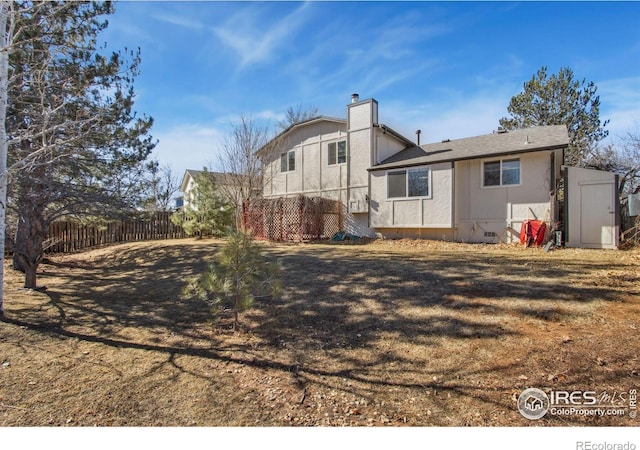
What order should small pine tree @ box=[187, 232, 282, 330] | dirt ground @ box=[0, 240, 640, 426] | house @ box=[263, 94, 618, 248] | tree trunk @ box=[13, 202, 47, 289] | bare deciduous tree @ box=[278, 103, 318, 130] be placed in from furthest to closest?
bare deciduous tree @ box=[278, 103, 318, 130] < house @ box=[263, 94, 618, 248] < tree trunk @ box=[13, 202, 47, 289] < small pine tree @ box=[187, 232, 282, 330] < dirt ground @ box=[0, 240, 640, 426]

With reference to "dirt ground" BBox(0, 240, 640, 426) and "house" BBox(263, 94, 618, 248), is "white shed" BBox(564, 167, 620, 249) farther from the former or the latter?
"dirt ground" BBox(0, 240, 640, 426)

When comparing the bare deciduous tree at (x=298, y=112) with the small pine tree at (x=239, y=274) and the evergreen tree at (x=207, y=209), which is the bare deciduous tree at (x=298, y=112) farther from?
the small pine tree at (x=239, y=274)

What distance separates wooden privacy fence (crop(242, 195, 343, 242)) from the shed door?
31.1 ft

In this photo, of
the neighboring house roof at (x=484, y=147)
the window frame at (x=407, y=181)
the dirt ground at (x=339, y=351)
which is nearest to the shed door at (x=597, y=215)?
the neighboring house roof at (x=484, y=147)

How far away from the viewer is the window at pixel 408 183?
1359 cm

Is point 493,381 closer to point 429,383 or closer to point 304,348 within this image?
point 429,383

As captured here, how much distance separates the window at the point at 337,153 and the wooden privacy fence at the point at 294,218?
2.14 meters

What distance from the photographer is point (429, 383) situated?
3.08m

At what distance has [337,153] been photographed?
16719mm

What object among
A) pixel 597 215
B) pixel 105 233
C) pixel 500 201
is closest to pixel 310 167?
pixel 500 201

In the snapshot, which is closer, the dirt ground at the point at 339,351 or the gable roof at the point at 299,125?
the dirt ground at the point at 339,351

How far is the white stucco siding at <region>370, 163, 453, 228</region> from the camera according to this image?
508 inches

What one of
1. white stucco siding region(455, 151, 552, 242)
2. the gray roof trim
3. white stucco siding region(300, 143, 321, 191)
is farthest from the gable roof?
white stucco siding region(455, 151, 552, 242)

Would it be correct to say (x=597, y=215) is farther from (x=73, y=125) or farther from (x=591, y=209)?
(x=73, y=125)
